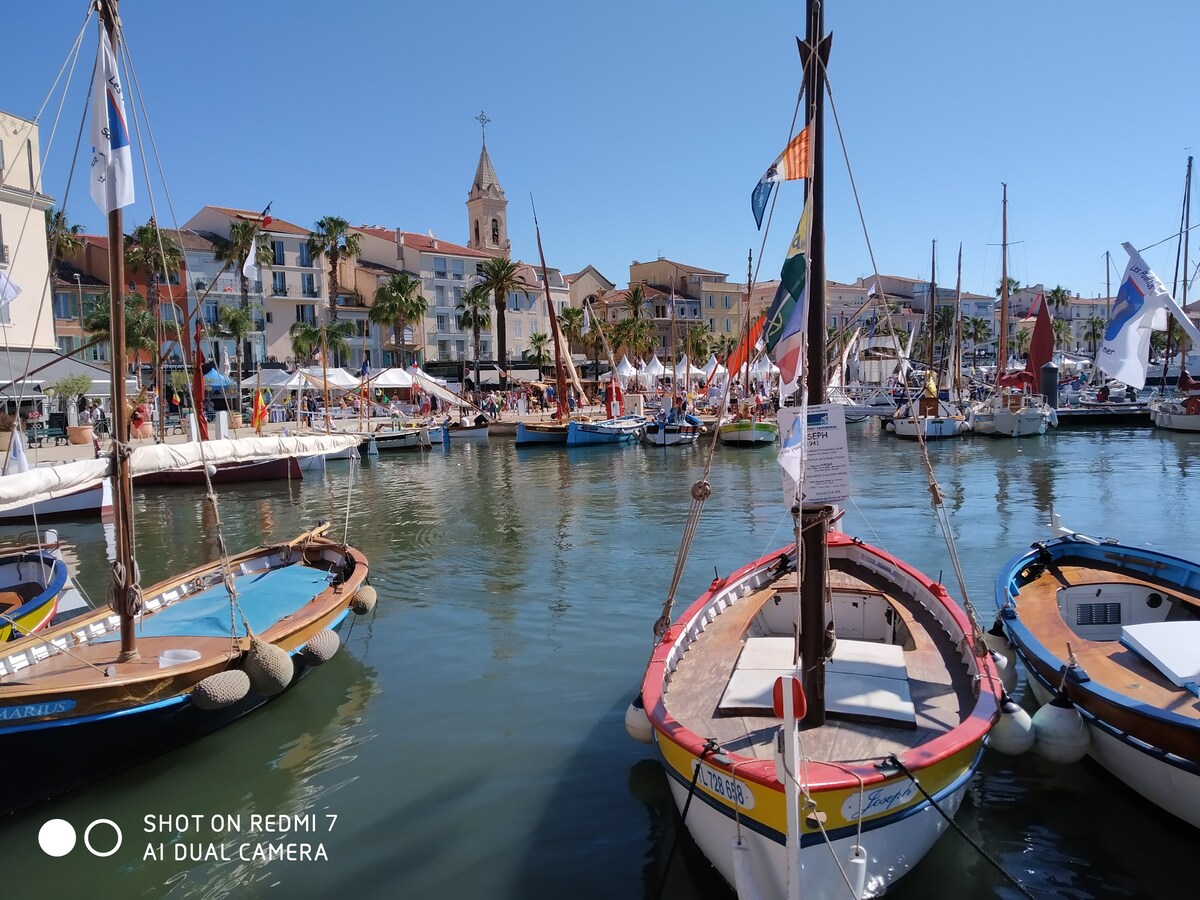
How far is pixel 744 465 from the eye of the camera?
40.5 m

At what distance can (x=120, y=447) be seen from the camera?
9727 mm

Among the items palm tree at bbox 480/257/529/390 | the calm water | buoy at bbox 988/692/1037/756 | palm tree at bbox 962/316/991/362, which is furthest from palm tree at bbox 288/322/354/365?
palm tree at bbox 962/316/991/362

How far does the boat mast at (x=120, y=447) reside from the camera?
9459mm

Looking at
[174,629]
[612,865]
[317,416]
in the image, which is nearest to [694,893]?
[612,865]

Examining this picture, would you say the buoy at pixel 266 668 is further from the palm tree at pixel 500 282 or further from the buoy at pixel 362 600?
the palm tree at pixel 500 282

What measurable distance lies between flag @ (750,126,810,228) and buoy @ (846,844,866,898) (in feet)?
18.3

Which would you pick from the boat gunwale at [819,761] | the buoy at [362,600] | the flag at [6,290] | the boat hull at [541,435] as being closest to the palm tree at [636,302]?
the boat hull at [541,435]

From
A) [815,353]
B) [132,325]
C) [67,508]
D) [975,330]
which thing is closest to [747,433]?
[67,508]

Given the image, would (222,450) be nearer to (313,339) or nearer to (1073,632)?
(1073,632)

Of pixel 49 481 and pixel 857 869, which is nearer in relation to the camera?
pixel 857 869

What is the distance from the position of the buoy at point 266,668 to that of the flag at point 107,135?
5.39 metres

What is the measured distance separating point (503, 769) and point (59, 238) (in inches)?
448

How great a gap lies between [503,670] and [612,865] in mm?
5224

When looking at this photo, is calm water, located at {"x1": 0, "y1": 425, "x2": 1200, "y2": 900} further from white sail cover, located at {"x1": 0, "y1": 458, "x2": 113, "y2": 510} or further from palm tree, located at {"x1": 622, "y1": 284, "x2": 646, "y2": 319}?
palm tree, located at {"x1": 622, "y1": 284, "x2": 646, "y2": 319}
